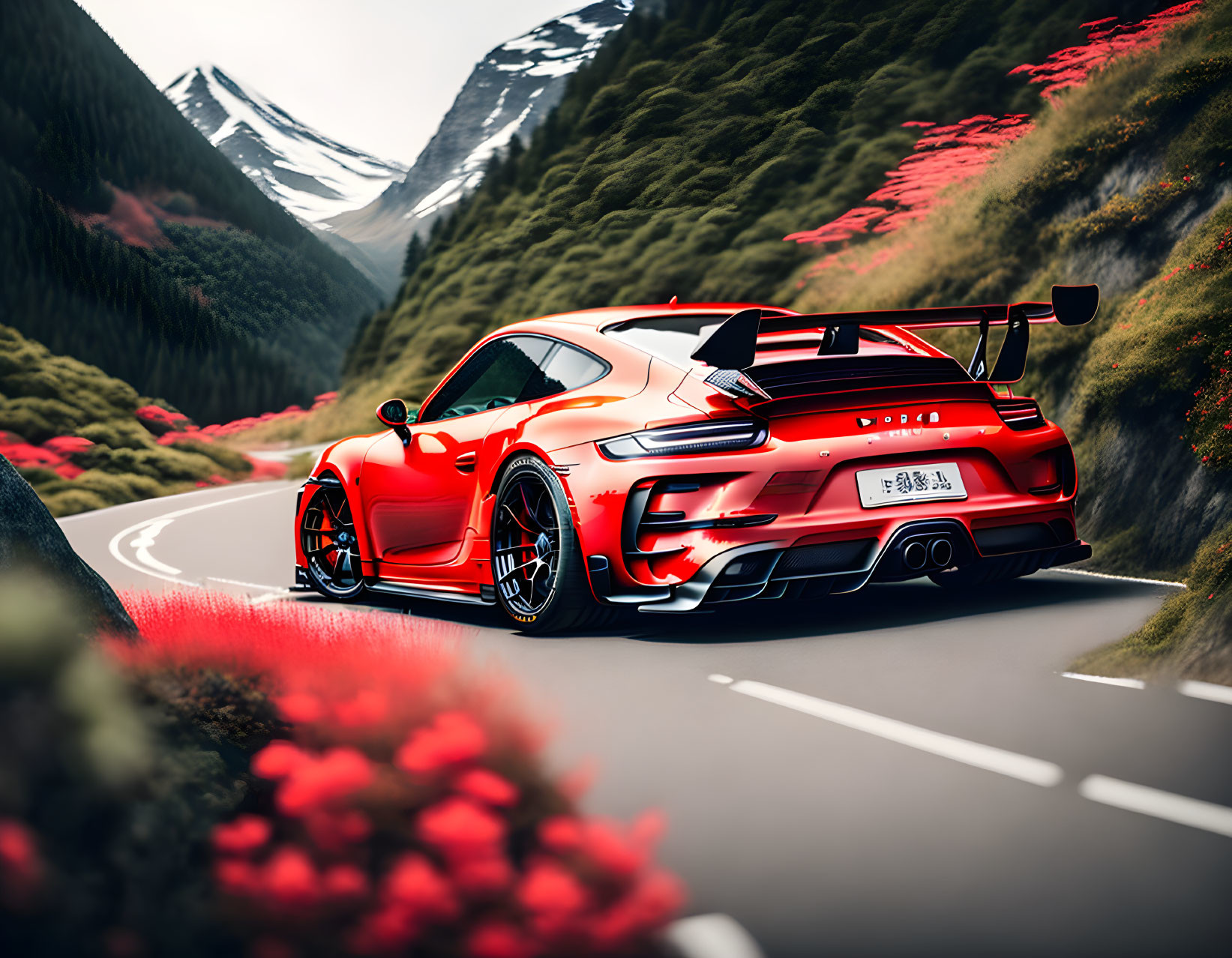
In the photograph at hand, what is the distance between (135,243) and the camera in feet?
163

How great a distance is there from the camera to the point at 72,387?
3125 cm

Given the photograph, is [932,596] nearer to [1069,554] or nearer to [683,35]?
[1069,554]

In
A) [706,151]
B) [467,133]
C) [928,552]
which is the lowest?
[928,552]

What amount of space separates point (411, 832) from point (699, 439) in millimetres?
2851

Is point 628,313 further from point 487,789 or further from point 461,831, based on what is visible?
point 461,831

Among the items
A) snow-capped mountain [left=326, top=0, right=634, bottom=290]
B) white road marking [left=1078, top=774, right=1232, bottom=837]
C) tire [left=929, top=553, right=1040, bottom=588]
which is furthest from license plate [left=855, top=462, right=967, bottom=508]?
snow-capped mountain [left=326, top=0, right=634, bottom=290]

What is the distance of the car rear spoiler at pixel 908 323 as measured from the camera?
213 inches

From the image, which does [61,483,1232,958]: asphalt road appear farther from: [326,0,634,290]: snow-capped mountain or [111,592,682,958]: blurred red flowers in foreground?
[326,0,634,290]: snow-capped mountain

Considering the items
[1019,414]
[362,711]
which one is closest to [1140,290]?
[1019,414]

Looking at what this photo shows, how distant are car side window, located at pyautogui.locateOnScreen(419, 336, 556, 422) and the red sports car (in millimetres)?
30

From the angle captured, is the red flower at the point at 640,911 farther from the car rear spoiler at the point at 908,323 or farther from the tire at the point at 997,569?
the tire at the point at 997,569

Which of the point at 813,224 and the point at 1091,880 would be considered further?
the point at 813,224

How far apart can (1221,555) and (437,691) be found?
3012mm

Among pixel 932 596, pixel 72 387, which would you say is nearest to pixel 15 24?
pixel 72 387
